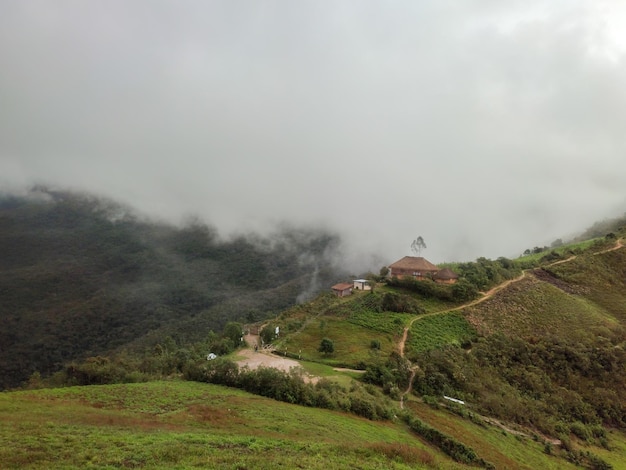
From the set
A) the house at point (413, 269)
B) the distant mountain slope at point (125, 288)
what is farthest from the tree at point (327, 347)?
the distant mountain slope at point (125, 288)

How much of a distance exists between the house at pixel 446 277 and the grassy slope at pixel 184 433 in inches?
1491

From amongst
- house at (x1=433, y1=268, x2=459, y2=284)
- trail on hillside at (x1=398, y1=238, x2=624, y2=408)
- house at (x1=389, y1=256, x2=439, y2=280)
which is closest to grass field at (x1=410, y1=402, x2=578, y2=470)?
trail on hillside at (x1=398, y1=238, x2=624, y2=408)

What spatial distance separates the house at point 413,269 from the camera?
65.5 metres

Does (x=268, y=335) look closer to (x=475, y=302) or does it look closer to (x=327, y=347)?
(x=327, y=347)

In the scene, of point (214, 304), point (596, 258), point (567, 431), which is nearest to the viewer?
point (567, 431)

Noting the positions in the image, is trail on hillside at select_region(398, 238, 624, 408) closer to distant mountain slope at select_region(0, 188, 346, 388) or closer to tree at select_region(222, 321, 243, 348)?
tree at select_region(222, 321, 243, 348)

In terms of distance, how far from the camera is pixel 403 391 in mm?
36500

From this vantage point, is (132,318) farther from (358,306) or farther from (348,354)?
(348,354)

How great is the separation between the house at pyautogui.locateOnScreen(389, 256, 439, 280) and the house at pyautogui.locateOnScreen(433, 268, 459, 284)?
4.55 ft

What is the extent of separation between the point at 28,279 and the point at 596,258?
17160cm

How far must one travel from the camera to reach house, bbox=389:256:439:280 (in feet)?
215

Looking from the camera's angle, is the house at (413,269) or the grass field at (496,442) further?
the house at (413,269)

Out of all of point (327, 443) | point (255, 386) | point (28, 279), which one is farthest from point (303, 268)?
point (327, 443)

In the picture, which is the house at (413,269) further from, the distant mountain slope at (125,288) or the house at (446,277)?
the distant mountain slope at (125,288)
